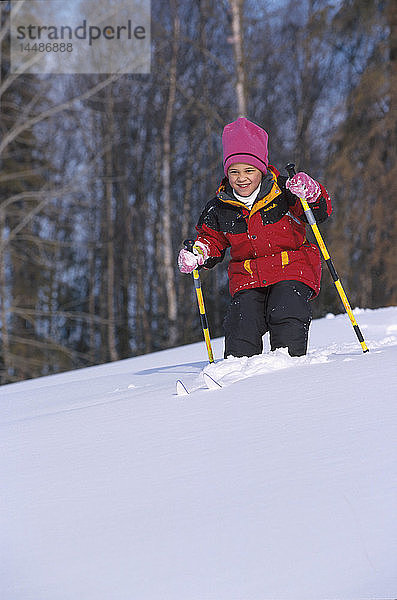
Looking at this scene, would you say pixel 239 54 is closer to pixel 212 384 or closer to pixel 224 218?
pixel 224 218

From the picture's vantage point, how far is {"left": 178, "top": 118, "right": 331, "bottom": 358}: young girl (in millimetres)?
3137

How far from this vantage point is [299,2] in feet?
47.3

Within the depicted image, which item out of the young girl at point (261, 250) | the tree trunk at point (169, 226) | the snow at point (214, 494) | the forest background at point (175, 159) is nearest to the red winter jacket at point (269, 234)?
the young girl at point (261, 250)

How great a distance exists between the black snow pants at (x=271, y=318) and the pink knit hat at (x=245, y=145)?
62 cm

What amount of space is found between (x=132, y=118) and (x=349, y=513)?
1486 cm

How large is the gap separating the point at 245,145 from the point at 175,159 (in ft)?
38.7

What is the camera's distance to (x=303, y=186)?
2.97 metres

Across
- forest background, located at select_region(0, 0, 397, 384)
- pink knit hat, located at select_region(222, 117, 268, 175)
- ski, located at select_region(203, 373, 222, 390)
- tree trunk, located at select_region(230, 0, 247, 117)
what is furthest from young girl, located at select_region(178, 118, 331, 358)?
tree trunk, located at select_region(230, 0, 247, 117)

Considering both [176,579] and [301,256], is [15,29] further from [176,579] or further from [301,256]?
[176,579]

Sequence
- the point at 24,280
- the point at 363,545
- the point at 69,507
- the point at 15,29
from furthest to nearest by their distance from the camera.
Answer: the point at 24,280, the point at 15,29, the point at 69,507, the point at 363,545

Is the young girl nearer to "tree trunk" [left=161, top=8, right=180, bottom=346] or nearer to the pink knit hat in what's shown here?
the pink knit hat

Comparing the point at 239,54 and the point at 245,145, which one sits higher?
the point at 239,54

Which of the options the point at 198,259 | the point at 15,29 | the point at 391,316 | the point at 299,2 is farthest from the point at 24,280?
the point at 198,259

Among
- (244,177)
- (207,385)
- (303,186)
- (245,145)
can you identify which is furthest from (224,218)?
(207,385)
